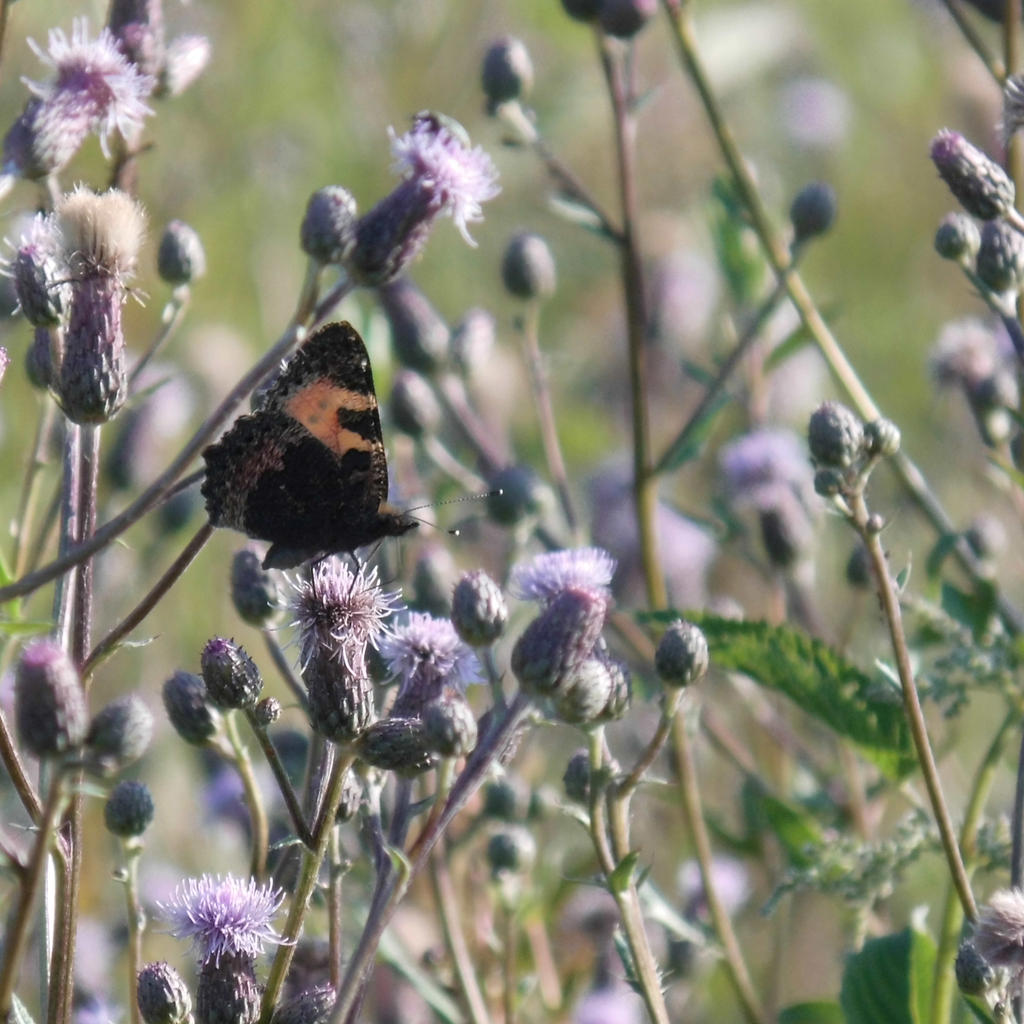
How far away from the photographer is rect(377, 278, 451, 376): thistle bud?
342cm

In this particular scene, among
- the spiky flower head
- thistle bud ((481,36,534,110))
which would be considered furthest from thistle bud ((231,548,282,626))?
thistle bud ((481,36,534,110))

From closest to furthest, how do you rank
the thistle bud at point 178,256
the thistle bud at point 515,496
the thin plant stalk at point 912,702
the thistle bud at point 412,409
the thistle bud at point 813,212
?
the thin plant stalk at point 912,702 → the thistle bud at point 178,256 → the thistle bud at point 515,496 → the thistle bud at point 813,212 → the thistle bud at point 412,409

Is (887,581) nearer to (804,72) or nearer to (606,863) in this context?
(606,863)

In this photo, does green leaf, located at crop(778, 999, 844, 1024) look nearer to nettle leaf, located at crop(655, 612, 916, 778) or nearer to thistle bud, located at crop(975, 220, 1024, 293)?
nettle leaf, located at crop(655, 612, 916, 778)

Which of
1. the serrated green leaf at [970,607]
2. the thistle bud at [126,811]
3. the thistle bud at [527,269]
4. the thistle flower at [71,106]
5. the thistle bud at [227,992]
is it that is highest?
the thistle flower at [71,106]

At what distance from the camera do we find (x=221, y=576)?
200 inches

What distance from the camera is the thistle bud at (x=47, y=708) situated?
147cm

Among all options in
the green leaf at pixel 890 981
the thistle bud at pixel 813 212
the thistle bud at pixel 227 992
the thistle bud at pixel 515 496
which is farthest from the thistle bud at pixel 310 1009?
the thistle bud at pixel 813 212

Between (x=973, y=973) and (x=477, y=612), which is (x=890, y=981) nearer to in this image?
(x=973, y=973)

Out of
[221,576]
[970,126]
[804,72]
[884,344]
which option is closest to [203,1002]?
[221,576]

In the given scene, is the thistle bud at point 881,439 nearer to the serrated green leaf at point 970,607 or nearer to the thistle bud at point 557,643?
the thistle bud at point 557,643

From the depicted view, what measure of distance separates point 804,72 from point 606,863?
7.07m

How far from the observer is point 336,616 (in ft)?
6.51

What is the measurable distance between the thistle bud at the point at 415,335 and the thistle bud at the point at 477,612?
4.86 feet
